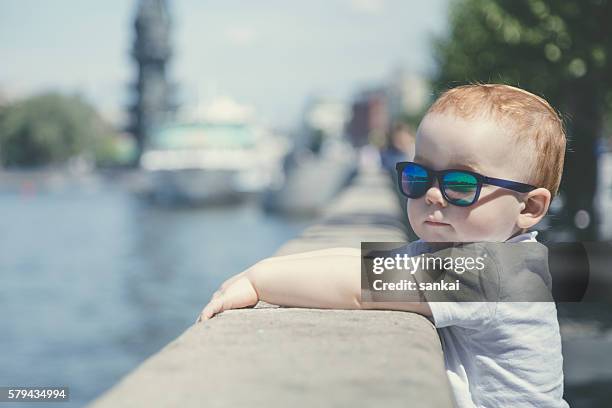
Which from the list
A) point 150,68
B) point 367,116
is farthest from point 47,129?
point 367,116

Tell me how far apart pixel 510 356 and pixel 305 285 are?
0.54 meters

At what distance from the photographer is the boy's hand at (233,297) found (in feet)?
7.83

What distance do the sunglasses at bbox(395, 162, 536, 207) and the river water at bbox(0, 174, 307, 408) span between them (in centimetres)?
1048

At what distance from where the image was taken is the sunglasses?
2002mm

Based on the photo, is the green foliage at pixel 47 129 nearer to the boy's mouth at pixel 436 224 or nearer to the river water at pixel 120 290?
the river water at pixel 120 290

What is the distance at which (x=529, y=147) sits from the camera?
80.4 inches

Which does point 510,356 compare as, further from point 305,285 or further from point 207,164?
point 207,164

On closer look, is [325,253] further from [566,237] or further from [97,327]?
[97,327]

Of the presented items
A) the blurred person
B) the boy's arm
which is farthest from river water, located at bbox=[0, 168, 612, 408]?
the blurred person

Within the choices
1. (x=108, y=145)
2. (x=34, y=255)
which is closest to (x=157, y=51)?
(x=108, y=145)

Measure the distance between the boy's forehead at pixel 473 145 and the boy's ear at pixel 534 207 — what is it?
0.10 meters

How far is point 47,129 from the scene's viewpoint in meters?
103

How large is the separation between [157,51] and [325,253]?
108 meters

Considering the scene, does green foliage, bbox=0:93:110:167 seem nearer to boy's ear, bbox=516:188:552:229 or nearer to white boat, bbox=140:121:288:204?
white boat, bbox=140:121:288:204
